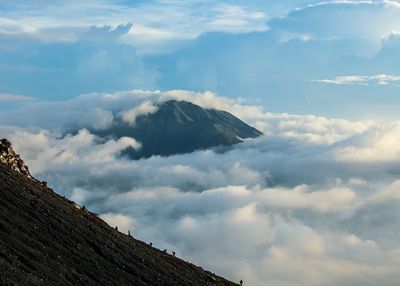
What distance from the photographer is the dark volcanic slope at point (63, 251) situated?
261 feet

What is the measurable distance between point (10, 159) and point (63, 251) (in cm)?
5809

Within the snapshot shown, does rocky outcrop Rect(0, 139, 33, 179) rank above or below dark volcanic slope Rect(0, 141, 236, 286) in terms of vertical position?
above

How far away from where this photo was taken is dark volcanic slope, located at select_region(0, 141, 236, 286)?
79500mm

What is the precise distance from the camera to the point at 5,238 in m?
85.2

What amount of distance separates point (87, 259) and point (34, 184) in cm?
4789

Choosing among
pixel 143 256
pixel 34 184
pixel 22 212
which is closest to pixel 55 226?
pixel 22 212

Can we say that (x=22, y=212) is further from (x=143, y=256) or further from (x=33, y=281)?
(x=33, y=281)

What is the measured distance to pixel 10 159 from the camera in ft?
482

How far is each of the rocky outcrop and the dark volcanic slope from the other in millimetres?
3960

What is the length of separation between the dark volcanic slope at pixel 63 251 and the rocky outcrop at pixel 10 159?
13.0ft

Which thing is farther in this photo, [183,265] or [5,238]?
[183,265]

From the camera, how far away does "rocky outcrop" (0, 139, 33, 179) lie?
5684 inches

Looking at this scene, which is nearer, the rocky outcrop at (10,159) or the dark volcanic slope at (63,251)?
the dark volcanic slope at (63,251)

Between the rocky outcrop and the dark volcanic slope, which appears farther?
the rocky outcrop
